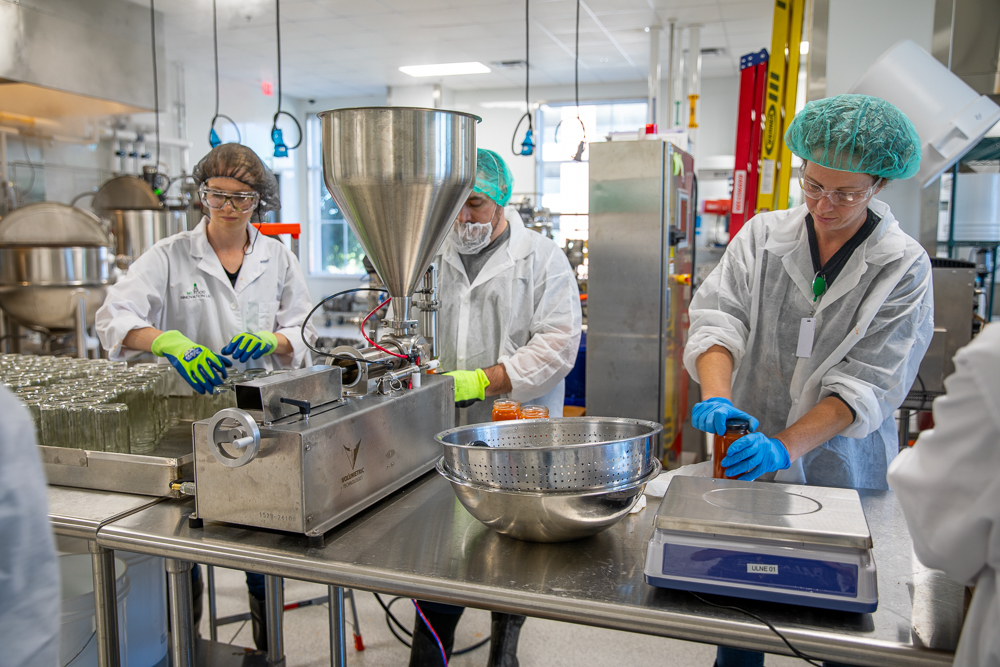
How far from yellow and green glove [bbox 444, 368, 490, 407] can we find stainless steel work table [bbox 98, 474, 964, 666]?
0.50 metres

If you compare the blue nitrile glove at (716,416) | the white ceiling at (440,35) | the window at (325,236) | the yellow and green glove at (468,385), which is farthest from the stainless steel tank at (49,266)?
the window at (325,236)

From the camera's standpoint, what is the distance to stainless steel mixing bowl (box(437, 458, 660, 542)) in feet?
3.63

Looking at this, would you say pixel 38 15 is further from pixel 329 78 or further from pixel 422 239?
pixel 422 239

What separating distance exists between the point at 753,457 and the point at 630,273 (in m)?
1.87

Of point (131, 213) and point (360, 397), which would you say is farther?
point (131, 213)

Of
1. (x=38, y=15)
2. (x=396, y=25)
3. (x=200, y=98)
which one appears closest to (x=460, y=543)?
(x=38, y=15)

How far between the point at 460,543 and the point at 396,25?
5.94 m

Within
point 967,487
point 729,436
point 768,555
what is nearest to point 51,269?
point 729,436

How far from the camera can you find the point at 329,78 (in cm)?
830

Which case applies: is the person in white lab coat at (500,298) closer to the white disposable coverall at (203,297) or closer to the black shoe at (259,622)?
the white disposable coverall at (203,297)

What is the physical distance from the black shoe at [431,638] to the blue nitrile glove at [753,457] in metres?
0.84

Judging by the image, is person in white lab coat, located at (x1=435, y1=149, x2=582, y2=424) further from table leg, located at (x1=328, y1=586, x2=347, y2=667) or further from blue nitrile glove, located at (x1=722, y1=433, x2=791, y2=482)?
blue nitrile glove, located at (x1=722, y1=433, x2=791, y2=482)

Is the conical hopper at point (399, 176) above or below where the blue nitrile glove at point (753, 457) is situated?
above

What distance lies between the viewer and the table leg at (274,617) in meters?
1.84
